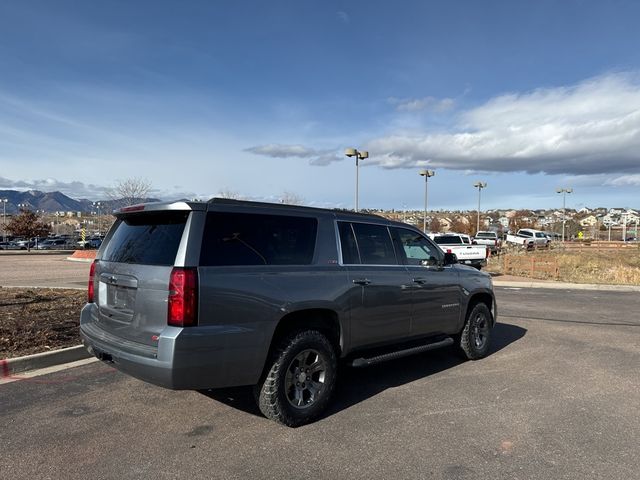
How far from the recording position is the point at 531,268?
22125mm

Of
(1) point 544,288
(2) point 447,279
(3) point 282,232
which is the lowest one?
(1) point 544,288

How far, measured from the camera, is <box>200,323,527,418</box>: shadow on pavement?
5070 millimetres

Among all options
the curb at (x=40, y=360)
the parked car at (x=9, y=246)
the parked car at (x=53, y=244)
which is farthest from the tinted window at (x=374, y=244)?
the parked car at (x=9, y=246)

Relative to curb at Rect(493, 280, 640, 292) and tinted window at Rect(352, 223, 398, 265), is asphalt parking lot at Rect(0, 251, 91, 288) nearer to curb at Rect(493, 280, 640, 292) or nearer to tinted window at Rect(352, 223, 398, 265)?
tinted window at Rect(352, 223, 398, 265)

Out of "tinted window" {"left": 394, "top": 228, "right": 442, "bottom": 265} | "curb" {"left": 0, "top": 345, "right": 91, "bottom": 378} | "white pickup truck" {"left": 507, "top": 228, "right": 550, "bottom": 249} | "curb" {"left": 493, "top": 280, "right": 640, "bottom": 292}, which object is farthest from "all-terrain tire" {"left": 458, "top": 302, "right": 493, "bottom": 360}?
"white pickup truck" {"left": 507, "top": 228, "right": 550, "bottom": 249}

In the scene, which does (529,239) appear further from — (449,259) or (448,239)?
(449,259)

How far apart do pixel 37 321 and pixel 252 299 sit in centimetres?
542

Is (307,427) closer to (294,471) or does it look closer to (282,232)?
(294,471)

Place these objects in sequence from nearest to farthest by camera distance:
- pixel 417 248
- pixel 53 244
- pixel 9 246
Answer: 1. pixel 417 248
2. pixel 9 246
3. pixel 53 244

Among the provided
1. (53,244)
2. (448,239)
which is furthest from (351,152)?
(53,244)

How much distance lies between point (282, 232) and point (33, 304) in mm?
7122

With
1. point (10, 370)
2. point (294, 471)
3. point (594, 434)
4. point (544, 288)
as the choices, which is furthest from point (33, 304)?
point (544, 288)

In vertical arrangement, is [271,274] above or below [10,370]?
above

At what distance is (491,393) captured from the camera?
5457mm
